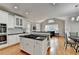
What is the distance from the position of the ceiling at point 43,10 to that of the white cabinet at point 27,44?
1.45 feet

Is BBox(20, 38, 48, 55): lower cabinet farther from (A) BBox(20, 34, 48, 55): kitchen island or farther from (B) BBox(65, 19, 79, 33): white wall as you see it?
(B) BBox(65, 19, 79, 33): white wall

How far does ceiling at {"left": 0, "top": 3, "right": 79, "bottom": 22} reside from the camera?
1.35m

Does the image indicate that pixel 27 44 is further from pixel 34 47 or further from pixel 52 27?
pixel 52 27

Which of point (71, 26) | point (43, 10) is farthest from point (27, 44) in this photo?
point (71, 26)

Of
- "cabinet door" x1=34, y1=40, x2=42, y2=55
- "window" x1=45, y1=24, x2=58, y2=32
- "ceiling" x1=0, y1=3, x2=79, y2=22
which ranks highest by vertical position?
"ceiling" x1=0, y1=3, x2=79, y2=22

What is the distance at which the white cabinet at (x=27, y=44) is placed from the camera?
1580 millimetres

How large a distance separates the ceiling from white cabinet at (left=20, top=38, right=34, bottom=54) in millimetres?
441

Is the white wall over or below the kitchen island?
over

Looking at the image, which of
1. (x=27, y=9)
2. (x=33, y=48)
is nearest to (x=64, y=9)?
(x=27, y=9)

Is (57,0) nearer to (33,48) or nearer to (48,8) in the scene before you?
(48,8)

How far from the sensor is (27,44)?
167 cm

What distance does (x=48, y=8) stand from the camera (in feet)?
4.78

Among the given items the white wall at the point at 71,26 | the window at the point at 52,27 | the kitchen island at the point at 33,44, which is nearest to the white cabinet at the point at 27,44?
the kitchen island at the point at 33,44

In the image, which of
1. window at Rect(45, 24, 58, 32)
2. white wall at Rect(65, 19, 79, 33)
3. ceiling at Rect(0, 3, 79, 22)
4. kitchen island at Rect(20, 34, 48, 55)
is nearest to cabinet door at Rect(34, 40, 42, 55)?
kitchen island at Rect(20, 34, 48, 55)
